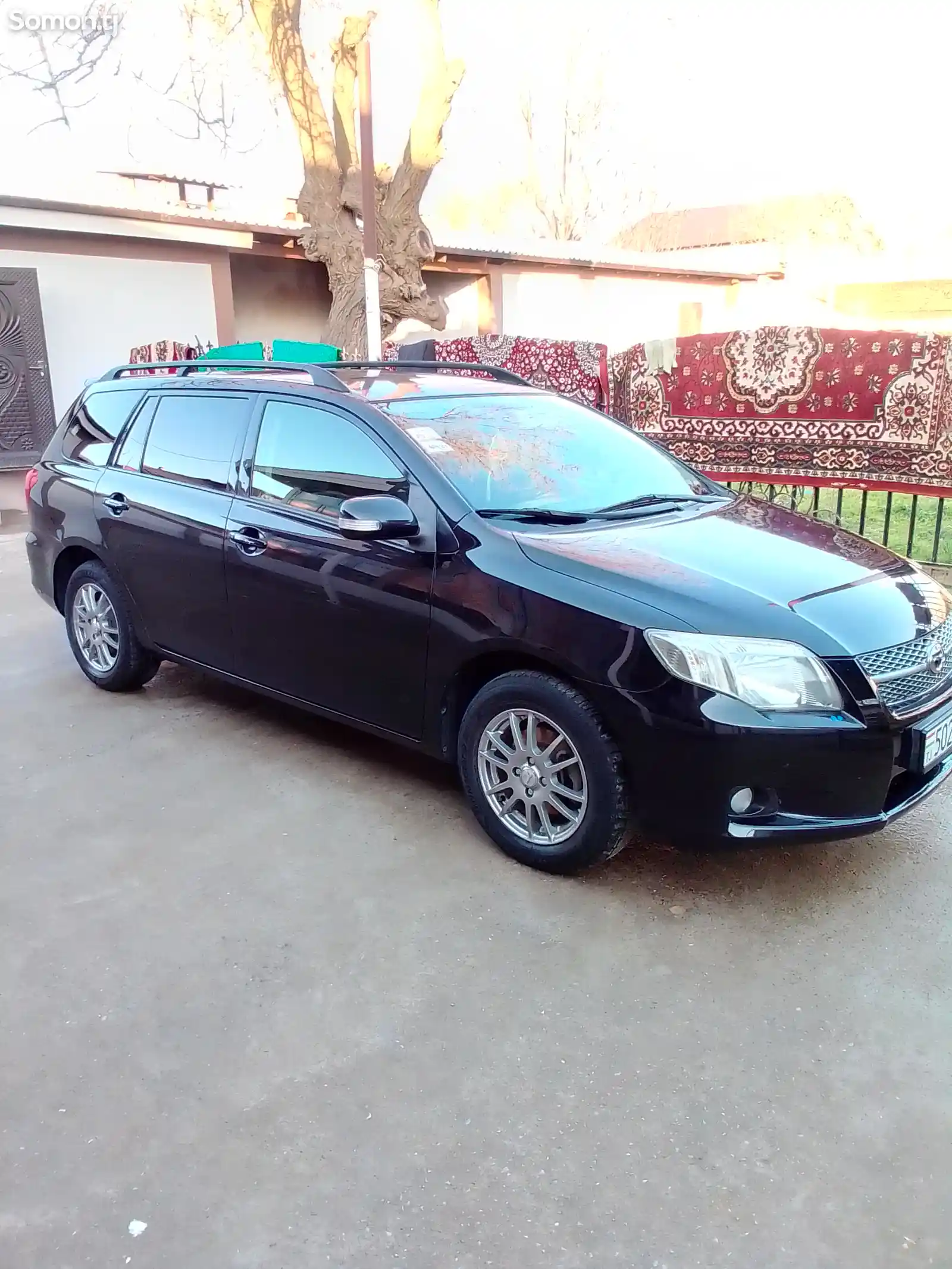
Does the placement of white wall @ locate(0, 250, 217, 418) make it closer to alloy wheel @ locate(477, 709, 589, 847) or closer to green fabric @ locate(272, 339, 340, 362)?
green fabric @ locate(272, 339, 340, 362)

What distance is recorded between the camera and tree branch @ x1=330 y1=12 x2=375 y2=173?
12312mm

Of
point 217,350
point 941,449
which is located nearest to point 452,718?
point 941,449

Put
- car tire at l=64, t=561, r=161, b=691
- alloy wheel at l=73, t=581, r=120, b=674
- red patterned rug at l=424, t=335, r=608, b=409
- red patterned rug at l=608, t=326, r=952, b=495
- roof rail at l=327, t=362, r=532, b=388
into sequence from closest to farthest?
roof rail at l=327, t=362, r=532, b=388
car tire at l=64, t=561, r=161, b=691
alloy wheel at l=73, t=581, r=120, b=674
red patterned rug at l=608, t=326, r=952, b=495
red patterned rug at l=424, t=335, r=608, b=409

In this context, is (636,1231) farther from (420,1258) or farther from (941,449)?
(941,449)

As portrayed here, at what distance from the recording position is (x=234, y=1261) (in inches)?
78.6

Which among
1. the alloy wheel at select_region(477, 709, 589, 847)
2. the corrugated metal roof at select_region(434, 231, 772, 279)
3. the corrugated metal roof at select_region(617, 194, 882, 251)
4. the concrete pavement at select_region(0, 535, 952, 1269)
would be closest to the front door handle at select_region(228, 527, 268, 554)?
the concrete pavement at select_region(0, 535, 952, 1269)

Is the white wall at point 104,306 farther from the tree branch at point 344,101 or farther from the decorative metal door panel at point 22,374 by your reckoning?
the tree branch at point 344,101

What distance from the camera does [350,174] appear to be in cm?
1312

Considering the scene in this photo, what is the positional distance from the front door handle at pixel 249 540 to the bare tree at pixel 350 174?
9.23 m

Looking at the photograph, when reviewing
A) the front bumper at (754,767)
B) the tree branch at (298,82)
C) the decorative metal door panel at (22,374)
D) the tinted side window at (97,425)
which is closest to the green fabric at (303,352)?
the decorative metal door panel at (22,374)

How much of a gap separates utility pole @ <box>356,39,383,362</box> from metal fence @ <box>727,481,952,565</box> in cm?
468

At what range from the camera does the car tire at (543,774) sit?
10.5 feet

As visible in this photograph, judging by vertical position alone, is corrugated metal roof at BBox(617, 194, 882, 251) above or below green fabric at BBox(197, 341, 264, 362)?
above

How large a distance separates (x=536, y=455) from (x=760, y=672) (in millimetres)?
1524
